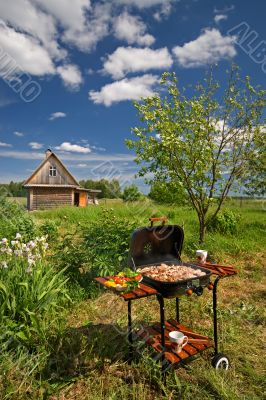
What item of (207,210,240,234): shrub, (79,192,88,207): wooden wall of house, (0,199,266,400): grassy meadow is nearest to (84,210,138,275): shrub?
(0,199,266,400): grassy meadow

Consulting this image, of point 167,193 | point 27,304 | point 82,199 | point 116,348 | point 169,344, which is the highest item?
point 167,193

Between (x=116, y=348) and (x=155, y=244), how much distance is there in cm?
139

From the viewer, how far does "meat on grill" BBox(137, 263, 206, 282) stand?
3086mm

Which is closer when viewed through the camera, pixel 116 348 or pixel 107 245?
pixel 116 348

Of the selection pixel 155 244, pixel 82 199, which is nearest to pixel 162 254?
pixel 155 244

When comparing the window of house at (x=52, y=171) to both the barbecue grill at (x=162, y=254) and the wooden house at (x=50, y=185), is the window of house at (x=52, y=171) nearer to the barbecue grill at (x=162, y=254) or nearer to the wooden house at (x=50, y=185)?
the wooden house at (x=50, y=185)

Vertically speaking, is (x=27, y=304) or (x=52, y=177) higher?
(x=52, y=177)

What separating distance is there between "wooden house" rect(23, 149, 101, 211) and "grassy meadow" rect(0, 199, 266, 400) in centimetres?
2288

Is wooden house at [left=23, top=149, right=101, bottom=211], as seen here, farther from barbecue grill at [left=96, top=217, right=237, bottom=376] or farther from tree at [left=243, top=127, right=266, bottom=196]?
barbecue grill at [left=96, top=217, right=237, bottom=376]

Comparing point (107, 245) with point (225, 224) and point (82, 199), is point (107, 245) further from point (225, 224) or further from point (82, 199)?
point (82, 199)

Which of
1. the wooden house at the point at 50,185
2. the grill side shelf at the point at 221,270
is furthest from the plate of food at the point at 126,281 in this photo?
the wooden house at the point at 50,185

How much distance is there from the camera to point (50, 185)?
27438mm

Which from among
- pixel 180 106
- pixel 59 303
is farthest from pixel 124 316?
pixel 180 106

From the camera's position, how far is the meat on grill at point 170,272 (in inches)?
121
